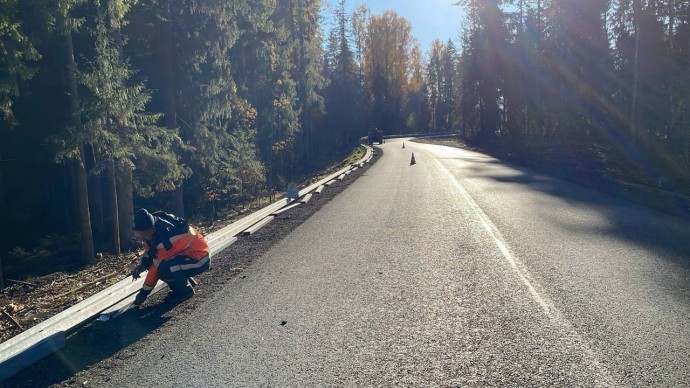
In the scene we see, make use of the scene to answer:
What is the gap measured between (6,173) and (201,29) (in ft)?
27.9

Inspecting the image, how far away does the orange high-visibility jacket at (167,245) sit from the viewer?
6.30 meters

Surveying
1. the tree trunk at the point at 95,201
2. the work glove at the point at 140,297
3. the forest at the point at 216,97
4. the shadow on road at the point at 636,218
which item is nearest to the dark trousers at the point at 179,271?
the work glove at the point at 140,297

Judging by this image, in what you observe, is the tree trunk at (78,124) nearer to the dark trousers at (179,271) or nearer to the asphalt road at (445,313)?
the asphalt road at (445,313)

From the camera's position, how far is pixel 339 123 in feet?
230

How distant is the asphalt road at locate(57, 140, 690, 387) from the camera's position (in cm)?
432

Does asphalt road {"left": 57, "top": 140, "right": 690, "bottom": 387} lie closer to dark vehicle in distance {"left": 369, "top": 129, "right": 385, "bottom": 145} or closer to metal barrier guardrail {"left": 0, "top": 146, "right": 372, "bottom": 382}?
metal barrier guardrail {"left": 0, "top": 146, "right": 372, "bottom": 382}

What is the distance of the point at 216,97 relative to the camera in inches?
822

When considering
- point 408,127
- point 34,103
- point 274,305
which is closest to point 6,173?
point 34,103

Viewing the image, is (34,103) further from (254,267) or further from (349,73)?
(349,73)

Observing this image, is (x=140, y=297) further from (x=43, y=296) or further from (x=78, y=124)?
(x=78, y=124)

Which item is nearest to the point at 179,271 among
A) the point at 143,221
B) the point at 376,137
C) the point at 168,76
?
the point at 143,221

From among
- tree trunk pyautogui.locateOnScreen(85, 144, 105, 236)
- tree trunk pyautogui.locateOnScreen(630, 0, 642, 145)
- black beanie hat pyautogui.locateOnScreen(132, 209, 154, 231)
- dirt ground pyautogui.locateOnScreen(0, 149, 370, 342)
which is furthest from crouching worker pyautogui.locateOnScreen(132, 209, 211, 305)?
tree trunk pyautogui.locateOnScreen(630, 0, 642, 145)

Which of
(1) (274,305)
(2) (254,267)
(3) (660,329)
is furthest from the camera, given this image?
(2) (254,267)

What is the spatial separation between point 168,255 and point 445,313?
11.1 ft
